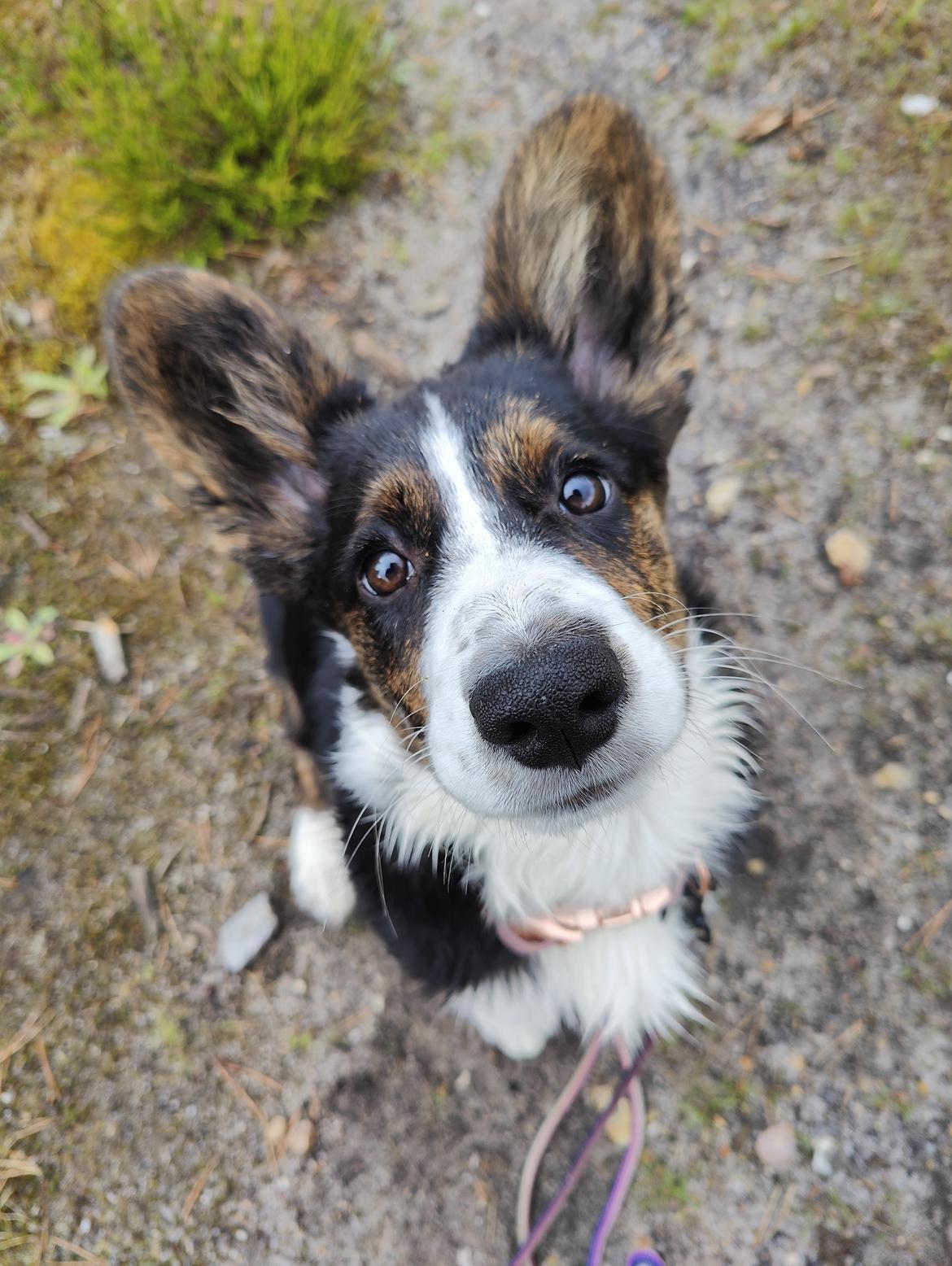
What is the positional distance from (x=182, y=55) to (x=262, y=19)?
0.50 metres

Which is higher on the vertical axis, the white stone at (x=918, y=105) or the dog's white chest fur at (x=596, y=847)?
the white stone at (x=918, y=105)

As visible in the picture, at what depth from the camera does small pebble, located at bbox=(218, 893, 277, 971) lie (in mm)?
3324

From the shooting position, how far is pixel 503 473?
215 centimetres

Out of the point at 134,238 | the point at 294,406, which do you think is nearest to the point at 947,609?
the point at 294,406

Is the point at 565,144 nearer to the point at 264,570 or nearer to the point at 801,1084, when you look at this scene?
the point at 264,570

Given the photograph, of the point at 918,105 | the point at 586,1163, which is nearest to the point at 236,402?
the point at 586,1163

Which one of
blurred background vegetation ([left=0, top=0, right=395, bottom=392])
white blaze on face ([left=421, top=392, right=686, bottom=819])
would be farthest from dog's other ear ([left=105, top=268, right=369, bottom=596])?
blurred background vegetation ([left=0, top=0, right=395, bottom=392])

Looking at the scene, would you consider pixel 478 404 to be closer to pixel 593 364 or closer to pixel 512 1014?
pixel 593 364

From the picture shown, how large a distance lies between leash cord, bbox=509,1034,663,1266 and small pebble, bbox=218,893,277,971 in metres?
1.30

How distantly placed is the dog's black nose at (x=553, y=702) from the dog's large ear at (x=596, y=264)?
1026 mm

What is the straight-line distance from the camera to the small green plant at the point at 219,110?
13.1 ft

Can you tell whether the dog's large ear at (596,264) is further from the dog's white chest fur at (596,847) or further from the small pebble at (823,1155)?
the small pebble at (823,1155)

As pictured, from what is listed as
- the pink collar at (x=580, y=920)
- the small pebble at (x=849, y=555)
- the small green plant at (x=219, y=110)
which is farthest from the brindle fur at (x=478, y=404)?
the small green plant at (x=219, y=110)

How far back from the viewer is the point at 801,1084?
295cm
